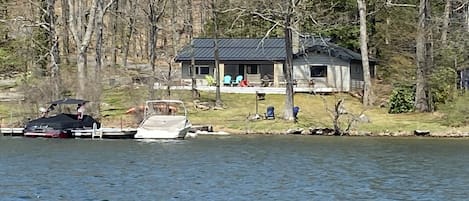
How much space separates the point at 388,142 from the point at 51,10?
84.0 ft

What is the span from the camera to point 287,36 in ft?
172

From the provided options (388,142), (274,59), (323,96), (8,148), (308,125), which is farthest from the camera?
(274,59)

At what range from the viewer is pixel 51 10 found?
58.6 m

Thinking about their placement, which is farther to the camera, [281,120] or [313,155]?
[281,120]

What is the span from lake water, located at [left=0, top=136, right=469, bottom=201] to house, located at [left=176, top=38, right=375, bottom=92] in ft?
72.0

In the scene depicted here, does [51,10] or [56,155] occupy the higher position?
[51,10]

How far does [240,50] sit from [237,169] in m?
39.9

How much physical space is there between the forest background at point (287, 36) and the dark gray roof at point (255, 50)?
5.01 ft

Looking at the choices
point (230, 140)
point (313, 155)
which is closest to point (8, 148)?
point (230, 140)

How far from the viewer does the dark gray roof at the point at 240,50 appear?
70.6 metres

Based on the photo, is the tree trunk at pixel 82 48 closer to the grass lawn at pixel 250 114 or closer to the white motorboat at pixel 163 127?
the grass lawn at pixel 250 114

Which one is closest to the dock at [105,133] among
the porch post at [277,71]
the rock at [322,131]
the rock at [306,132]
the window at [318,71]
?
the rock at [306,132]

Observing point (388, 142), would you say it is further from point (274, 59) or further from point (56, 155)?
point (274, 59)

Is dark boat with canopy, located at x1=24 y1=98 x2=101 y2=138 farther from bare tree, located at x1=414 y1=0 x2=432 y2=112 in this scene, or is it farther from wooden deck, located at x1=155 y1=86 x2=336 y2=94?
bare tree, located at x1=414 y1=0 x2=432 y2=112
